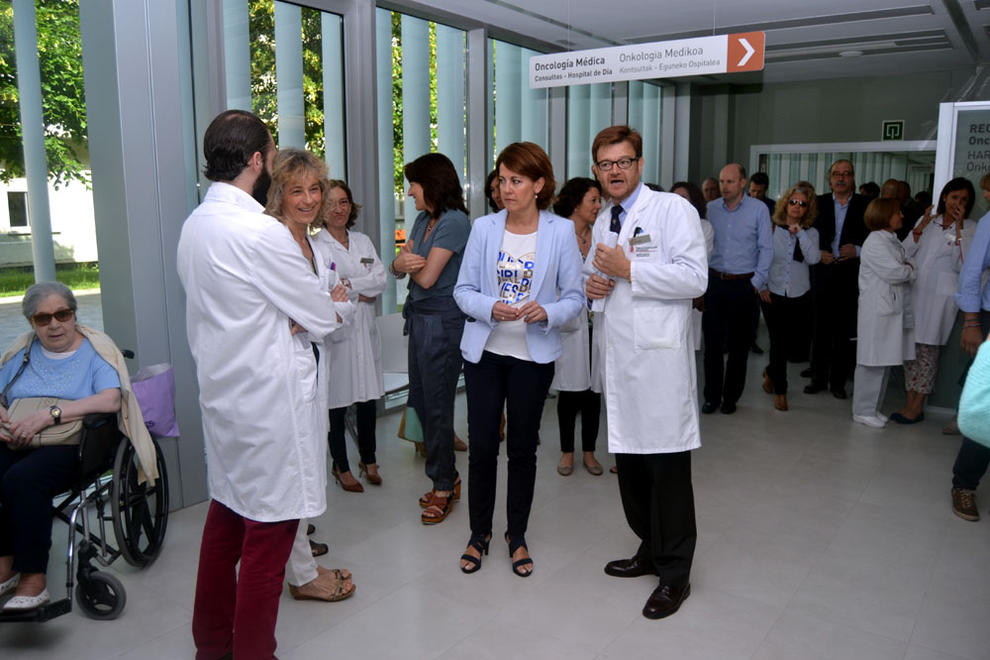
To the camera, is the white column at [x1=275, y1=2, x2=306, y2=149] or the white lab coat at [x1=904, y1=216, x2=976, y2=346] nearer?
the white column at [x1=275, y1=2, x2=306, y2=149]

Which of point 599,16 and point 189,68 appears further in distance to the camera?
point 599,16

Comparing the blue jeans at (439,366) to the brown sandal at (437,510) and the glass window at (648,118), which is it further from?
the glass window at (648,118)

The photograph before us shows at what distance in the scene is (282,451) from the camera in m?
2.29

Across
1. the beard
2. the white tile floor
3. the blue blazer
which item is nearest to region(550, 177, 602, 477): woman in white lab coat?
the white tile floor

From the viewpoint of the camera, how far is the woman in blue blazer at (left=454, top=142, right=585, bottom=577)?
3.07m

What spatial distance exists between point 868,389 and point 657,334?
3.44 meters

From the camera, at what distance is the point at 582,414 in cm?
455

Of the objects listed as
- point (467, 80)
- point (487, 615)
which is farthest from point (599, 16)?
point (487, 615)

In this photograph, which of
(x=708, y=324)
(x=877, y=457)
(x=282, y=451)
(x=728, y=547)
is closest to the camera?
(x=282, y=451)

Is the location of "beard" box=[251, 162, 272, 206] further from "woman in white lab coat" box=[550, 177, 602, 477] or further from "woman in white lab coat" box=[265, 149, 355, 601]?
"woman in white lab coat" box=[550, 177, 602, 477]

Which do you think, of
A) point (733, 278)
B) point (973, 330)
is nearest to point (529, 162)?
point (973, 330)

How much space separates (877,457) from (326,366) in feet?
12.2

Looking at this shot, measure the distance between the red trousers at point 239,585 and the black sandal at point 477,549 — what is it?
3.41ft

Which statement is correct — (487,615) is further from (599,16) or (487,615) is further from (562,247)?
(599,16)
